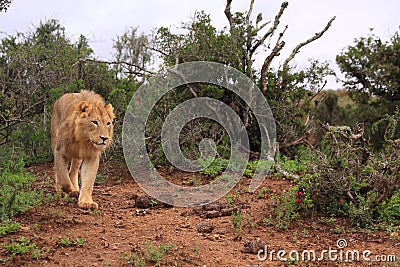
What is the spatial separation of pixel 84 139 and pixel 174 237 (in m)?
2.13

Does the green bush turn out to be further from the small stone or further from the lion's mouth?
the small stone

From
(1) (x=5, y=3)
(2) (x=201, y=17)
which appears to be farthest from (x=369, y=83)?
(1) (x=5, y=3)

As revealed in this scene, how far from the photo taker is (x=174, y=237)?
648 centimetres

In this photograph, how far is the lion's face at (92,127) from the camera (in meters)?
7.52

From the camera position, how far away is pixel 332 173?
755cm

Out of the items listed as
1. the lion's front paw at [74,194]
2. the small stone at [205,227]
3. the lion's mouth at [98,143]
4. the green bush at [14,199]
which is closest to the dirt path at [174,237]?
the small stone at [205,227]

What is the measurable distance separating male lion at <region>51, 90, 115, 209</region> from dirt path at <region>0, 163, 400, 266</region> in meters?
0.36

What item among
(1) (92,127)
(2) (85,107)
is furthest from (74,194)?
(2) (85,107)

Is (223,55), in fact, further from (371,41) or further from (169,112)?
(371,41)

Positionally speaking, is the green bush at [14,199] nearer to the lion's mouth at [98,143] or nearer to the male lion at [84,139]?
the male lion at [84,139]

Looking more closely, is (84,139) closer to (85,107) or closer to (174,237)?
(85,107)

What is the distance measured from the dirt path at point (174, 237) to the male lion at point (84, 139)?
36cm

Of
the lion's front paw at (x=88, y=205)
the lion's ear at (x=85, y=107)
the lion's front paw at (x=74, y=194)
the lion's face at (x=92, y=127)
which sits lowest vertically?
the lion's front paw at (x=88, y=205)

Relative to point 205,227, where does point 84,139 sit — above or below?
above
